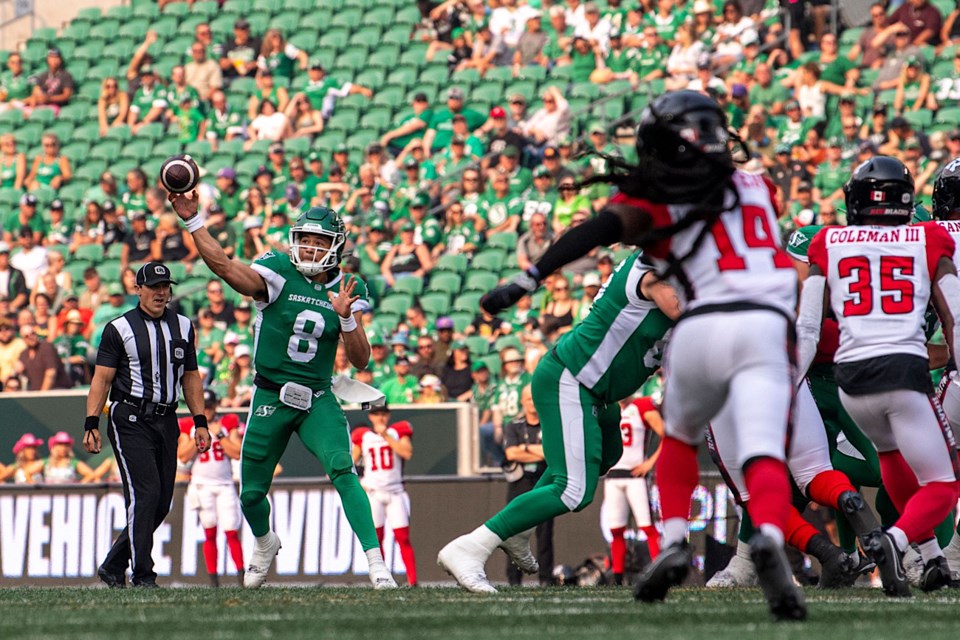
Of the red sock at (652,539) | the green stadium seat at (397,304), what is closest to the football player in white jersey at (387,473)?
the red sock at (652,539)

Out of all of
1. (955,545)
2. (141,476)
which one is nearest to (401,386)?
(141,476)

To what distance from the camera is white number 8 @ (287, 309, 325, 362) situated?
8.18 meters

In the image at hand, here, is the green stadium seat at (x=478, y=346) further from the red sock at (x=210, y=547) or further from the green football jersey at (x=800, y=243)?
the green football jersey at (x=800, y=243)

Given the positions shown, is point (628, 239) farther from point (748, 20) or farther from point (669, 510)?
point (748, 20)

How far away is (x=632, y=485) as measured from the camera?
11.9 m

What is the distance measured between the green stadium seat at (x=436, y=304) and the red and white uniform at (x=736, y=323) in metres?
10.3

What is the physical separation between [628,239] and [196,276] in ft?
41.4

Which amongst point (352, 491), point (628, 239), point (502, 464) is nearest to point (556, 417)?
point (352, 491)

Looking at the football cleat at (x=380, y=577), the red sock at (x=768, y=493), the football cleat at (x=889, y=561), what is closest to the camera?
the red sock at (x=768, y=493)

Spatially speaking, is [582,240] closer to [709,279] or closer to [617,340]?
[709,279]

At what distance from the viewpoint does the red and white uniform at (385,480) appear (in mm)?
12312

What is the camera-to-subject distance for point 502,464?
40.7 feet

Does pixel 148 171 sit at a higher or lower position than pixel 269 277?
higher

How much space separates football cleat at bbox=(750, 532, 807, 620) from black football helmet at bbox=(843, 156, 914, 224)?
233cm
